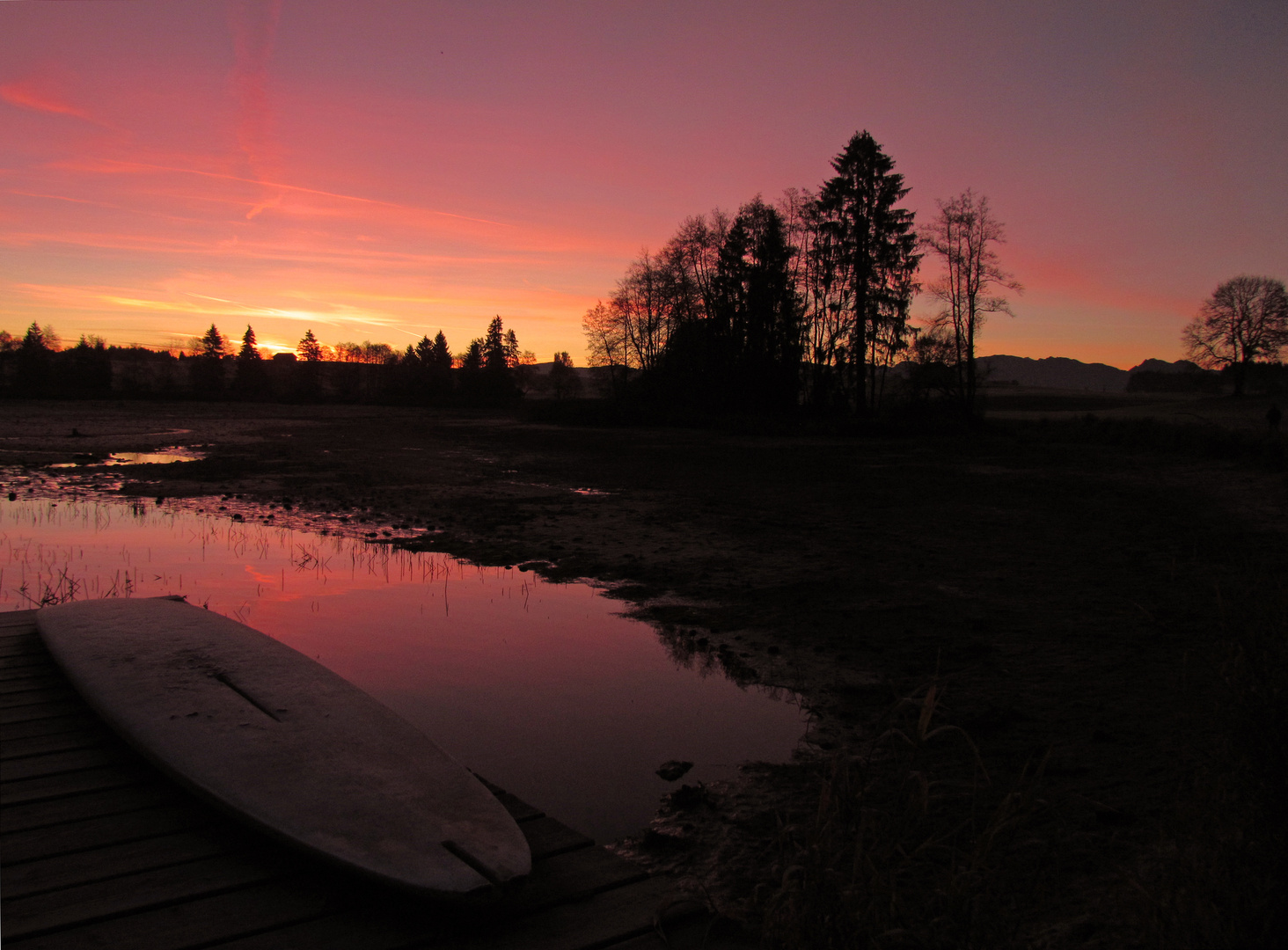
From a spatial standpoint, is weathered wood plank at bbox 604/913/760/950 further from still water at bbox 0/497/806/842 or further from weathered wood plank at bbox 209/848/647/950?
still water at bbox 0/497/806/842

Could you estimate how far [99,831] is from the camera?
297 cm

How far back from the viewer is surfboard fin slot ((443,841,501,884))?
2635mm

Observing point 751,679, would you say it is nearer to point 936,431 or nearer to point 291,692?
point 291,692

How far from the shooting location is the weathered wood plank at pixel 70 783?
3229 mm

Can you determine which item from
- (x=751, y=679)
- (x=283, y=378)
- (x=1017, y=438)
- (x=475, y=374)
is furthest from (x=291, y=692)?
(x=283, y=378)

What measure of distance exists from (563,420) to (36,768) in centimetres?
4845

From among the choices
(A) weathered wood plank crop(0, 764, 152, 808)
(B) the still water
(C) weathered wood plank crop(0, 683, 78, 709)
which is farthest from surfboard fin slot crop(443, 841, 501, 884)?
(C) weathered wood plank crop(0, 683, 78, 709)

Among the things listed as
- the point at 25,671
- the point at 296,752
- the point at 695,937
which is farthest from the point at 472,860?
the point at 25,671

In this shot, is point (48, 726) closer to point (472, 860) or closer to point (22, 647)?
point (22, 647)

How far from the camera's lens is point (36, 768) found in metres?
3.47

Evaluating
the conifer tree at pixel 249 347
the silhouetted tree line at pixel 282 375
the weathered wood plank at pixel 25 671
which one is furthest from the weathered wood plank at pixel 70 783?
the conifer tree at pixel 249 347

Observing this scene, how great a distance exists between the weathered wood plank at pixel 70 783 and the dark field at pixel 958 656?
2331 mm

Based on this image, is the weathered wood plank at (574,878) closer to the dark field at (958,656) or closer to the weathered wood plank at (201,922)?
the dark field at (958,656)

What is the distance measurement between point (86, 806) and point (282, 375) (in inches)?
4915
